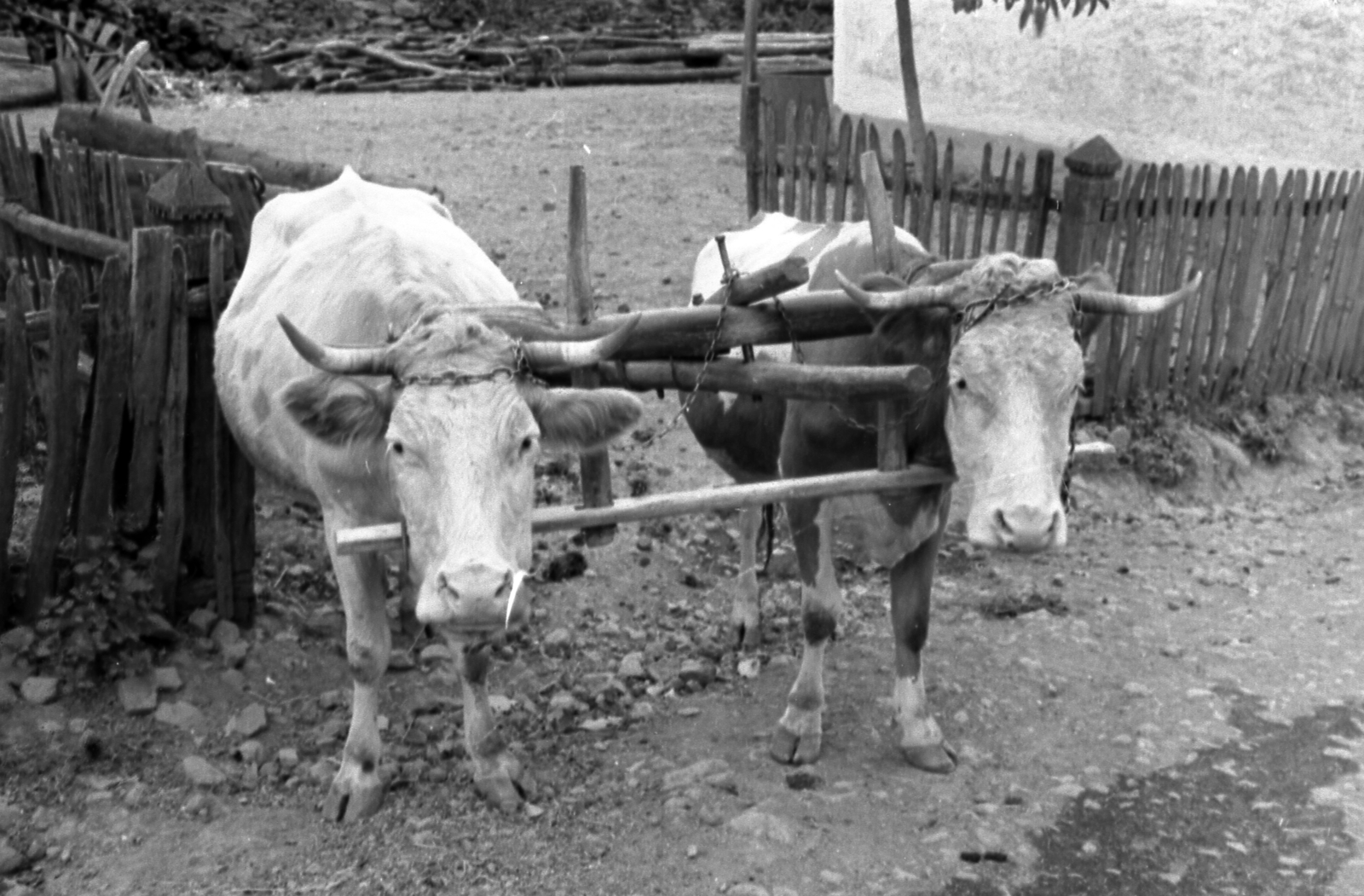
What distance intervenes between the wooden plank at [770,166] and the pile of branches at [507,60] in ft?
43.3

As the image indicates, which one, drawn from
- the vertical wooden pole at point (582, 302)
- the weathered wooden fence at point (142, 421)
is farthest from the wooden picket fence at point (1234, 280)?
the weathered wooden fence at point (142, 421)

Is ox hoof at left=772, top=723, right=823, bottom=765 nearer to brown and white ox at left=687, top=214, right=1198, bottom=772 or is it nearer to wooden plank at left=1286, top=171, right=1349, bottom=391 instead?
brown and white ox at left=687, top=214, right=1198, bottom=772

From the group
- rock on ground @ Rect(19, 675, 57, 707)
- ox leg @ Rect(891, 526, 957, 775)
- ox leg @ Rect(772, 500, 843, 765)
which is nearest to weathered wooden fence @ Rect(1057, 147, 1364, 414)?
ox leg @ Rect(891, 526, 957, 775)

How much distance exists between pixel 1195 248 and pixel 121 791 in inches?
261

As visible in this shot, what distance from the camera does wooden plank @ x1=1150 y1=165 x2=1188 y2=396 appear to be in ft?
27.3

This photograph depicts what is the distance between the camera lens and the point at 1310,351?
9336 mm

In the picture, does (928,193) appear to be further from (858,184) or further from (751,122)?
(751,122)

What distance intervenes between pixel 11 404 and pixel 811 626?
2976 mm

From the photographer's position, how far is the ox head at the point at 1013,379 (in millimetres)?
4195

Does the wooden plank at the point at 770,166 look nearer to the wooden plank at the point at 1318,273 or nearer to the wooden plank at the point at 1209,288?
the wooden plank at the point at 1209,288

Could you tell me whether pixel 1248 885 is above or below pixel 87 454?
below

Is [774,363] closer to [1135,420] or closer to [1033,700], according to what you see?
[1033,700]

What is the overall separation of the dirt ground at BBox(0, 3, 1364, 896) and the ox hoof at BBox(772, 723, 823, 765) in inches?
1.8

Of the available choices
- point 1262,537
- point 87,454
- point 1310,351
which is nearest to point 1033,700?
point 1262,537
